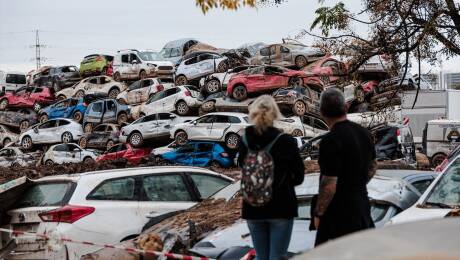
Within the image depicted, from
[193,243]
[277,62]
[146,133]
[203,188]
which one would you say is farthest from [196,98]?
[193,243]

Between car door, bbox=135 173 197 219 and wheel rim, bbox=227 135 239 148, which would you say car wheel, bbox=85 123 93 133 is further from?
car door, bbox=135 173 197 219

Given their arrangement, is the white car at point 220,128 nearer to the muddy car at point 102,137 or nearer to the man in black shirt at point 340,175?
the muddy car at point 102,137

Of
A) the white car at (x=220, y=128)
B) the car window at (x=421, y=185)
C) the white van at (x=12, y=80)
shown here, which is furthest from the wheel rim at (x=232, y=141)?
the white van at (x=12, y=80)

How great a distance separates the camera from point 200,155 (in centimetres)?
2997

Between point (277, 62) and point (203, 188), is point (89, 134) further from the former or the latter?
point (203, 188)

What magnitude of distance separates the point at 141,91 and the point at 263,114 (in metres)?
37.3

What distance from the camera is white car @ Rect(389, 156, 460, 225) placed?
21.3ft

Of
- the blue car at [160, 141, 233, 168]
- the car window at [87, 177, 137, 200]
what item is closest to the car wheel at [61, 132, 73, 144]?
the blue car at [160, 141, 233, 168]

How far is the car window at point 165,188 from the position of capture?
884 cm

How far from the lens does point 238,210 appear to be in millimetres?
7543

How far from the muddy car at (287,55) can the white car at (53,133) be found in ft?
38.3

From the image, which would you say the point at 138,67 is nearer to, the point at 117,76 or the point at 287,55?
the point at 117,76

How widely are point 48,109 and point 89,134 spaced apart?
7.60 metres

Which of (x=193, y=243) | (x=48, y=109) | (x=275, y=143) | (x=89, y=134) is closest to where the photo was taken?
(x=275, y=143)
